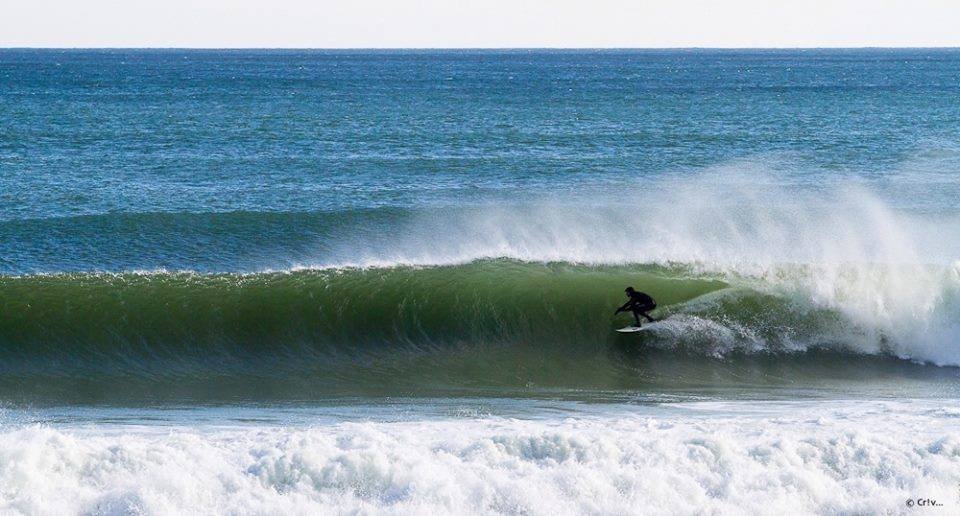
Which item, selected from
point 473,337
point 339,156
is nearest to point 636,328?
point 473,337

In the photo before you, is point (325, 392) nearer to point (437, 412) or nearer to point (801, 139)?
point (437, 412)

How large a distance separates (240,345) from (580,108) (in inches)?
1998

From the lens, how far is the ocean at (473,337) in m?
9.60

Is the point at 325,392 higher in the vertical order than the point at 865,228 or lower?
lower

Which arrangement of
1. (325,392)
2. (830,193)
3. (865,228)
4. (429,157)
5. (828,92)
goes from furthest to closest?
(828,92)
(429,157)
(830,193)
(865,228)
(325,392)

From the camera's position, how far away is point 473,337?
15.9 meters

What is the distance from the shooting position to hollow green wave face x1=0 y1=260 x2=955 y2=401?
1403cm

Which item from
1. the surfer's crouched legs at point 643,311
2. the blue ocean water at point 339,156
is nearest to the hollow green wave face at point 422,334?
the surfer's crouched legs at point 643,311

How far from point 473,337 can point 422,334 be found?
31.4 inches

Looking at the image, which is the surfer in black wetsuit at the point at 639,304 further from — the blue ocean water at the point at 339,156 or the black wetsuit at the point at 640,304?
the blue ocean water at the point at 339,156

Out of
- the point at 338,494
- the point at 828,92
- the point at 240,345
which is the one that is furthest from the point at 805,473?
the point at 828,92

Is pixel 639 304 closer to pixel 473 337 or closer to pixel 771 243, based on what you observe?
pixel 473 337

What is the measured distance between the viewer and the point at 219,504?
9281mm

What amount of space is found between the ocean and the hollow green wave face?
0.06m
